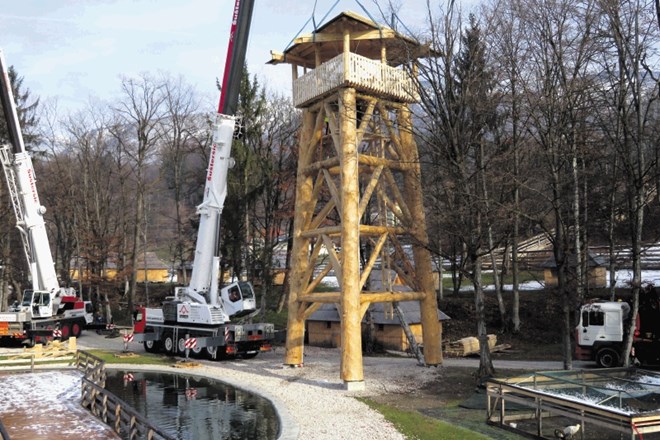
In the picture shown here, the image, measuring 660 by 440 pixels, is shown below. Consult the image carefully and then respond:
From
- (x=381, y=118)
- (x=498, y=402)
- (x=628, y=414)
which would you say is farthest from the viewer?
(x=381, y=118)

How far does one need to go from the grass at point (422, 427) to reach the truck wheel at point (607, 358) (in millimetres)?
10721

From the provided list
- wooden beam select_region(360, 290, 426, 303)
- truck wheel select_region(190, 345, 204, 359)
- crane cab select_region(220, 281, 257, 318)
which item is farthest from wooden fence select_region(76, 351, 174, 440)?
crane cab select_region(220, 281, 257, 318)

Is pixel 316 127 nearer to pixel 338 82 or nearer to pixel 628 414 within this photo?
pixel 338 82

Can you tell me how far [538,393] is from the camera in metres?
12.3

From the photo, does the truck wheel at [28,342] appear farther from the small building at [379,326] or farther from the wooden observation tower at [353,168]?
the wooden observation tower at [353,168]

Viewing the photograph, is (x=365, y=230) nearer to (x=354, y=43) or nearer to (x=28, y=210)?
(x=354, y=43)

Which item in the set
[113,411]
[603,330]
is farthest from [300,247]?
[603,330]

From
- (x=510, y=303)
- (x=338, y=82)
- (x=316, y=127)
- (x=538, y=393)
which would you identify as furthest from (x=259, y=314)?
(x=538, y=393)

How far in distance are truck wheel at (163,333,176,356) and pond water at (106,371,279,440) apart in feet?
14.7

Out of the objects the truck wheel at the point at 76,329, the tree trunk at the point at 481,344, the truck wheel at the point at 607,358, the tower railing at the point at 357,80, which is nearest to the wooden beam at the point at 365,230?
the tree trunk at the point at 481,344

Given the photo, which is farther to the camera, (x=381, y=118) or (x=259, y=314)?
(x=259, y=314)

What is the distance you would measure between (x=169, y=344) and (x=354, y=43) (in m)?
16.1

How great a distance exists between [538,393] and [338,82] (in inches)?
480

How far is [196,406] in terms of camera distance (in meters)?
17.6
